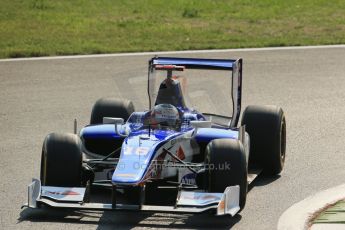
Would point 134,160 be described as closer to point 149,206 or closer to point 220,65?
point 149,206

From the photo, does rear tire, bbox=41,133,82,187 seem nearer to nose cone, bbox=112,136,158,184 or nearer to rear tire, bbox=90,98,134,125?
nose cone, bbox=112,136,158,184

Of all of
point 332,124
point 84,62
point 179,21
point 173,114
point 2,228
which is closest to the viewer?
point 2,228

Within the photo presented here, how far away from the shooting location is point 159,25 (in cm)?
2353

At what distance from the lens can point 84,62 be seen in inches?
782

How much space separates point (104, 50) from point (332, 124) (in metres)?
6.66

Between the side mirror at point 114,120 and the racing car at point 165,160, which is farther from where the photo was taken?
the side mirror at point 114,120

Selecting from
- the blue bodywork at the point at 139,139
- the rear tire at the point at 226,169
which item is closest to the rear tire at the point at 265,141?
the blue bodywork at the point at 139,139

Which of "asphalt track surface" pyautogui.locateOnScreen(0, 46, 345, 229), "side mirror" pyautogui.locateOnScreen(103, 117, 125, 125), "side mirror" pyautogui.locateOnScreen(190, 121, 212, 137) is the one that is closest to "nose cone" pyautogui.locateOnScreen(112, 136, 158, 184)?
"asphalt track surface" pyautogui.locateOnScreen(0, 46, 345, 229)

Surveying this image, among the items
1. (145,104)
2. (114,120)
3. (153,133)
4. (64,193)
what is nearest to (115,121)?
(114,120)

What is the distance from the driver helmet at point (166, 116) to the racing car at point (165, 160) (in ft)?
0.03

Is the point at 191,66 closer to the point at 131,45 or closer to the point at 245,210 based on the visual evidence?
the point at 245,210

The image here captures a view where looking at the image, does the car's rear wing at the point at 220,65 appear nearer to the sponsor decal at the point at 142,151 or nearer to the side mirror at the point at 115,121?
the side mirror at the point at 115,121

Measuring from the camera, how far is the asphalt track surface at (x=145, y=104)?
34.4 feet

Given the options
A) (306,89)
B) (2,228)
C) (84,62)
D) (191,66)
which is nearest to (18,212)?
(2,228)
